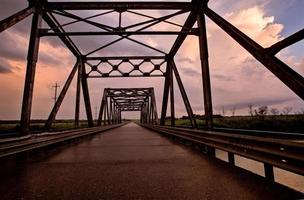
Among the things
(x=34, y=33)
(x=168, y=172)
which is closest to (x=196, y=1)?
(x=34, y=33)

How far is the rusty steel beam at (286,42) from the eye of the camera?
165 inches

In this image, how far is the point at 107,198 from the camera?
3.24 meters

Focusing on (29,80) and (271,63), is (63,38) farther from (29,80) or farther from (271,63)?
(271,63)

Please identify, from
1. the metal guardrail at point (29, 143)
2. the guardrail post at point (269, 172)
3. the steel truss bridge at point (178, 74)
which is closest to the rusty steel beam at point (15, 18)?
the steel truss bridge at point (178, 74)

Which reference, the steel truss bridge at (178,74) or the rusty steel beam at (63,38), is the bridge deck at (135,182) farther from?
the rusty steel beam at (63,38)

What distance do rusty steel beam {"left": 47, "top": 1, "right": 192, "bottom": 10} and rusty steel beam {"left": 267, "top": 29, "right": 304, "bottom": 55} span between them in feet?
23.3

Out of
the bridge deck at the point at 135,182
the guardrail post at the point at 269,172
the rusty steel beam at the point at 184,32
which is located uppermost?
the rusty steel beam at the point at 184,32

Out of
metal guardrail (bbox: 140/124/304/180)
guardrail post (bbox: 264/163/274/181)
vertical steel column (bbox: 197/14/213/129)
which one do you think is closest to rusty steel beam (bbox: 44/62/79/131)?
vertical steel column (bbox: 197/14/213/129)

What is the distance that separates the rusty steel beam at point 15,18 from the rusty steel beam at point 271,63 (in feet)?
21.2

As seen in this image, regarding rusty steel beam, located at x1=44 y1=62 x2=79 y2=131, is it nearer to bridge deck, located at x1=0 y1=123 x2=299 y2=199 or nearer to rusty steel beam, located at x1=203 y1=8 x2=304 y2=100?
bridge deck, located at x1=0 y1=123 x2=299 y2=199

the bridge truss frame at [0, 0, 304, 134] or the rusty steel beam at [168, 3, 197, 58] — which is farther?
the rusty steel beam at [168, 3, 197, 58]

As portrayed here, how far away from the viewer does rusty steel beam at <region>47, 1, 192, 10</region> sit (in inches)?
453

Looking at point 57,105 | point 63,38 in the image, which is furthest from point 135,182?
point 63,38

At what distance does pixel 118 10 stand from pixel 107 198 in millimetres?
10063
